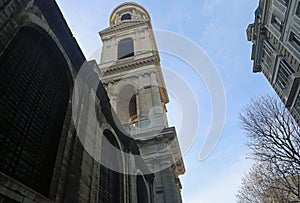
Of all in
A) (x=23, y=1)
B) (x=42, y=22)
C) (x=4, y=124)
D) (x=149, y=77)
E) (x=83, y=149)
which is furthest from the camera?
(x=149, y=77)

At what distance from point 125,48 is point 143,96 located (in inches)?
434

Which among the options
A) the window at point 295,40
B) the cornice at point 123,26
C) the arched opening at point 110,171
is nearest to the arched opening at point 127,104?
the cornice at point 123,26

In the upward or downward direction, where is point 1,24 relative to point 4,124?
upward

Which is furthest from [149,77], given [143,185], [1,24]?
[1,24]

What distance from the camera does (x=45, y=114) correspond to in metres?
5.98

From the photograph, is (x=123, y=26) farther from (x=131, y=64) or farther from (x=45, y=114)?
(x=45, y=114)

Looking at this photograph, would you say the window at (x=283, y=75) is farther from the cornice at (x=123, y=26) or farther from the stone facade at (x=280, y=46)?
the cornice at (x=123, y=26)

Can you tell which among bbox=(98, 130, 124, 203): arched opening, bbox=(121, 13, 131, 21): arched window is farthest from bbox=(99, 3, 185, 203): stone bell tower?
bbox=(98, 130, 124, 203): arched opening

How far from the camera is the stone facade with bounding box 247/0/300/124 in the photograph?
13.3 m

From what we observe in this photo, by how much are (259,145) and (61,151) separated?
10808 mm

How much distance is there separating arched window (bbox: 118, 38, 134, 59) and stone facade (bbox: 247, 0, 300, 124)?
47.1ft

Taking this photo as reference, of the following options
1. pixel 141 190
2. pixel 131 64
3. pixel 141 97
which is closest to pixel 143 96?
pixel 141 97

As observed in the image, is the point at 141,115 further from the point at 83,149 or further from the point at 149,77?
the point at 83,149

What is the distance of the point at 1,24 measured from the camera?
179 inches
